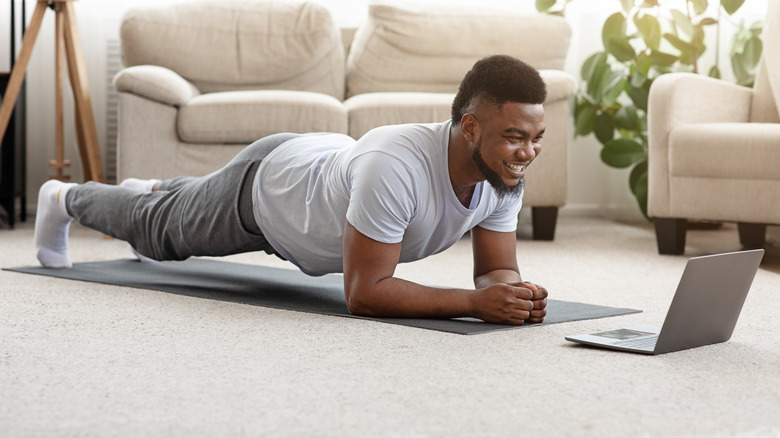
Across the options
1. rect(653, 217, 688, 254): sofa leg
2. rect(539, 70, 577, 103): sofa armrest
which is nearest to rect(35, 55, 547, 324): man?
rect(653, 217, 688, 254): sofa leg

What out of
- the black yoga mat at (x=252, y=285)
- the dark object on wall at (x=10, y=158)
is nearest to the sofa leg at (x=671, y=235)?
the black yoga mat at (x=252, y=285)

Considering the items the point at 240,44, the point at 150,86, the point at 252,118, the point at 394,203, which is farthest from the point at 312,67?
the point at 394,203

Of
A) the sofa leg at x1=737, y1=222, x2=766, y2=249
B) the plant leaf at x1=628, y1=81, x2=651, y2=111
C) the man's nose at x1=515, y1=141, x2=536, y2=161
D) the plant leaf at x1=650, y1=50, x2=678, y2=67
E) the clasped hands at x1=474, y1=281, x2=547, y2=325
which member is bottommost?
the sofa leg at x1=737, y1=222, x2=766, y2=249

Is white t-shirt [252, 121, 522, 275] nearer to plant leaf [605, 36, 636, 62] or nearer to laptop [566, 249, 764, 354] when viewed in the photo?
laptop [566, 249, 764, 354]

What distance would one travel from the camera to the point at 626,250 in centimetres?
320

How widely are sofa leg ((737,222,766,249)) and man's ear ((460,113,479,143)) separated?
6.03ft

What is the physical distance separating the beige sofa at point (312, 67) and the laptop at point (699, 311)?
1738 mm

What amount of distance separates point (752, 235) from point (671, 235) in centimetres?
35

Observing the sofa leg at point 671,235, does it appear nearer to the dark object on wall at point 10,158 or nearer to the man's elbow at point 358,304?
the man's elbow at point 358,304

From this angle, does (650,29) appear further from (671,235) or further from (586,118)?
(671,235)

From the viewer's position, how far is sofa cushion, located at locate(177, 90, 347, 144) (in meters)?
3.22

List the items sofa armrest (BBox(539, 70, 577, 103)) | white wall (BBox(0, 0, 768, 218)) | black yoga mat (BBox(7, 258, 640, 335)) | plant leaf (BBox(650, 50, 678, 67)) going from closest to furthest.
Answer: black yoga mat (BBox(7, 258, 640, 335)) → sofa armrest (BBox(539, 70, 577, 103)) → plant leaf (BBox(650, 50, 678, 67)) → white wall (BBox(0, 0, 768, 218))

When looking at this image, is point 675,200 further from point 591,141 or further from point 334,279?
point 591,141

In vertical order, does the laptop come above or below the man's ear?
below
